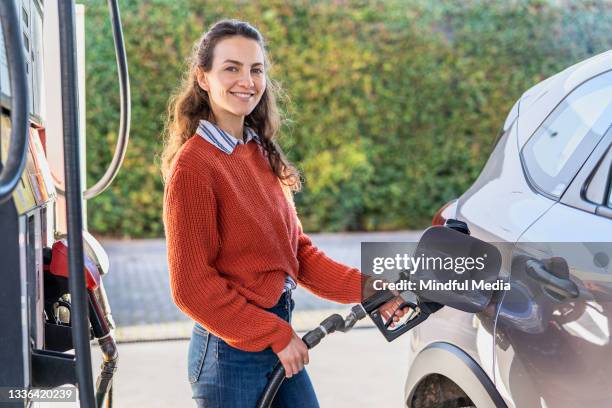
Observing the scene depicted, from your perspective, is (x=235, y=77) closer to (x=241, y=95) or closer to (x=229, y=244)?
(x=241, y=95)

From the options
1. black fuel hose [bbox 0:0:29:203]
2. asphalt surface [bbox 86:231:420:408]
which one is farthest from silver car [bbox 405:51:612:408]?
asphalt surface [bbox 86:231:420:408]

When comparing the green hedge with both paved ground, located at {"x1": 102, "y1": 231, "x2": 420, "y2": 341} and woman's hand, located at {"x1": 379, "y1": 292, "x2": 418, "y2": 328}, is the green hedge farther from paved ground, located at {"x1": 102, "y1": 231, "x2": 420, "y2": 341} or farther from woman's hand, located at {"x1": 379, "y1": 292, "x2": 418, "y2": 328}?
woman's hand, located at {"x1": 379, "y1": 292, "x2": 418, "y2": 328}

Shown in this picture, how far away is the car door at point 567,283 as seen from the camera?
177cm

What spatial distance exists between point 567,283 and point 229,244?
0.85 metres

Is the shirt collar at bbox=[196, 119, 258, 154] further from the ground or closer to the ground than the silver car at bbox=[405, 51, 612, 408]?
further from the ground

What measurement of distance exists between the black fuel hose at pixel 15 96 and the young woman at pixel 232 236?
31.9 inches

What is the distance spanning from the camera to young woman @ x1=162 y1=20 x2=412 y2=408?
6.98 ft

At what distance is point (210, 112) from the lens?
2.42 metres

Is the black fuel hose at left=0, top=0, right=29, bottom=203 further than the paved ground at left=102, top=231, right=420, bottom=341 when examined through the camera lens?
No

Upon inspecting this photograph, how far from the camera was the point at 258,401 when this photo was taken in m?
2.23

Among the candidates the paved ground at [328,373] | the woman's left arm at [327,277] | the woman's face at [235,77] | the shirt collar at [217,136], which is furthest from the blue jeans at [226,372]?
the paved ground at [328,373]

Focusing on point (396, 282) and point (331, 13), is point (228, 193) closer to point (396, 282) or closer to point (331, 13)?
point (396, 282)

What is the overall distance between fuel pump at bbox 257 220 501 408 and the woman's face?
615mm

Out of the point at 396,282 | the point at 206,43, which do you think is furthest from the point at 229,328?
the point at 206,43
